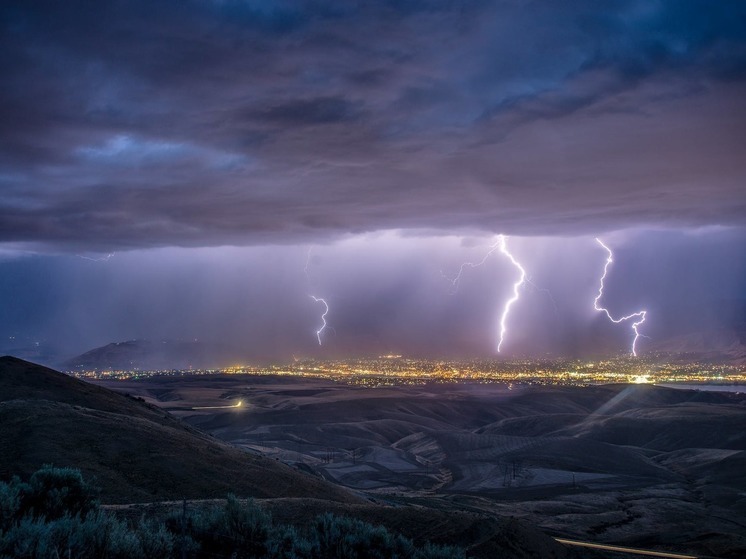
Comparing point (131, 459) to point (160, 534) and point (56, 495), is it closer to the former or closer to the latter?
point (56, 495)

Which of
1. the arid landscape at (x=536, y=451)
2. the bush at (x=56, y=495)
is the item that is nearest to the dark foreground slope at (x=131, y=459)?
the bush at (x=56, y=495)

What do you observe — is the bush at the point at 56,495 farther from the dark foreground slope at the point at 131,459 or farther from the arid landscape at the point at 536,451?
the arid landscape at the point at 536,451

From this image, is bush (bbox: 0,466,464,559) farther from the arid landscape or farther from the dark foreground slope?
the arid landscape

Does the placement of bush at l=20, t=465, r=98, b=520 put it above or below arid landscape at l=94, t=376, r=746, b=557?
A: above

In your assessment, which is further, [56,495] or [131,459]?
[131,459]

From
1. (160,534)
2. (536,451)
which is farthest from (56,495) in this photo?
(536,451)

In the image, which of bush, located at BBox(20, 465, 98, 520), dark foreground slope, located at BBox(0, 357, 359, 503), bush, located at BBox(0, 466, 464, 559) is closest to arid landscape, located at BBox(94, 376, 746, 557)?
dark foreground slope, located at BBox(0, 357, 359, 503)
